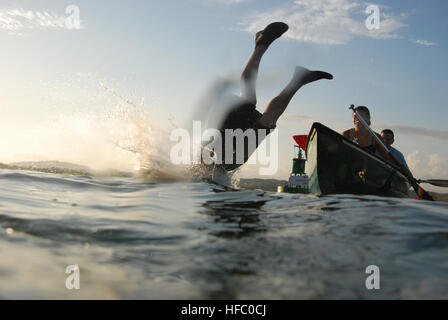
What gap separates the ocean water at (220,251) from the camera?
7.00ft

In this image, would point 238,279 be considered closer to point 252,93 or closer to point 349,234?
point 349,234

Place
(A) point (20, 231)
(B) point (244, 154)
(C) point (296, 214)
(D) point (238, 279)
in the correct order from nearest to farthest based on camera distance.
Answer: (D) point (238, 279) → (A) point (20, 231) → (C) point (296, 214) → (B) point (244, 154)

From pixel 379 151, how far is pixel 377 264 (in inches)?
266

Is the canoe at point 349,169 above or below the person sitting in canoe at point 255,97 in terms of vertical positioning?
below

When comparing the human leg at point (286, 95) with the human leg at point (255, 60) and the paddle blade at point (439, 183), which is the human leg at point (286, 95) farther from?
the paddle blade at point (439, 183)

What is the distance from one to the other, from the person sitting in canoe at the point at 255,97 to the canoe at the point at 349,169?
1.35m

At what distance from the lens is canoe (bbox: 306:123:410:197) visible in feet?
24.7

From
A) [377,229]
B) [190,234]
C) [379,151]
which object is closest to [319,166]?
[379,151]

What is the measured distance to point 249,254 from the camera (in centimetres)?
278

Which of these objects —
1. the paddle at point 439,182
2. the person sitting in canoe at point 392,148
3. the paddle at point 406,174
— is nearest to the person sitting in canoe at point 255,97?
the paddle at point 406,174

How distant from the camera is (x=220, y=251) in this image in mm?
2873

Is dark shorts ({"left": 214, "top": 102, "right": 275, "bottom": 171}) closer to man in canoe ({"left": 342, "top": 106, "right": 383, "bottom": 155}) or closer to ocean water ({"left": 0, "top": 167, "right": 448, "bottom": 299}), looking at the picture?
man in canoe ({"left": 342, "top": 106, "right": 383, "bottom": 155})

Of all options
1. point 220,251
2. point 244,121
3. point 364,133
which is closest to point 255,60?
point 244,121

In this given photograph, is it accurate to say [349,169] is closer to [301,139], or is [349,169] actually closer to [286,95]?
[286,95]
